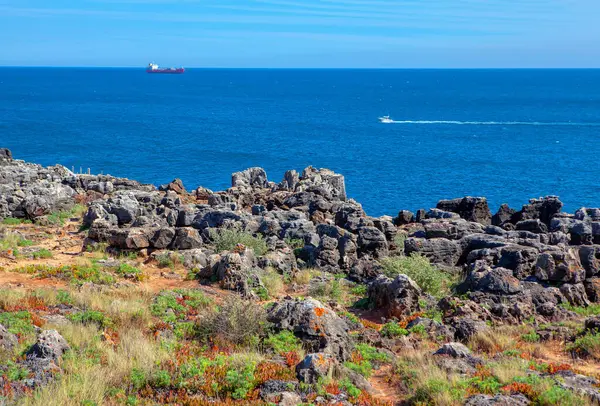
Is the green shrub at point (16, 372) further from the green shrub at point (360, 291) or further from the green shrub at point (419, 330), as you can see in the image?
the green shrub at point (360, 291)

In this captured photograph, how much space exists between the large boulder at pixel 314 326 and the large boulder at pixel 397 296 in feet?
10.4

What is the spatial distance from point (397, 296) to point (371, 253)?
24.8 ft

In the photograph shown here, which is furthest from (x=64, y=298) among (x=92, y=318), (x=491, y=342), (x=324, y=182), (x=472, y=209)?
(x=324, y=182)

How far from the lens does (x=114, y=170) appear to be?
9112 cm

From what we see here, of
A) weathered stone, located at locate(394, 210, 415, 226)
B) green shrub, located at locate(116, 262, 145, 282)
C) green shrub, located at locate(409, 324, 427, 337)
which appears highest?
weathered stone, located at locate(394, 210, 415, 226)

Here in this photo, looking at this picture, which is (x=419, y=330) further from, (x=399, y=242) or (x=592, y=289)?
(x=399, y=242)

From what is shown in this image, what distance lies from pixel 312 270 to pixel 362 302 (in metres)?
4.21

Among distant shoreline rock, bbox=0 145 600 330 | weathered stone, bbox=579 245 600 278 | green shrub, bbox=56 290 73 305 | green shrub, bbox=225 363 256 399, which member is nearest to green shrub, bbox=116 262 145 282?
distant shoreline rock, bbox=0 145 600 330

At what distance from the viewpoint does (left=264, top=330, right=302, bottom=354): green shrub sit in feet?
45.4

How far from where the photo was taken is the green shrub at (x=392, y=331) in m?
16.3

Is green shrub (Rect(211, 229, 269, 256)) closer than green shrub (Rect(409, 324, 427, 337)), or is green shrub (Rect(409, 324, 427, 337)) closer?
green shrub (Rect(409, 324, 427, 337))

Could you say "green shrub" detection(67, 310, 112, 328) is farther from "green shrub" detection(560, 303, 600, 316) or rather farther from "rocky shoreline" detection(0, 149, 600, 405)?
"green shrub" detection(560, 303, 600, 316)

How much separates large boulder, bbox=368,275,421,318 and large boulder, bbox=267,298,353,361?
3.17 m

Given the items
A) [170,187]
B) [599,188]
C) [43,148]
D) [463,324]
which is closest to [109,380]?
[463,324]
